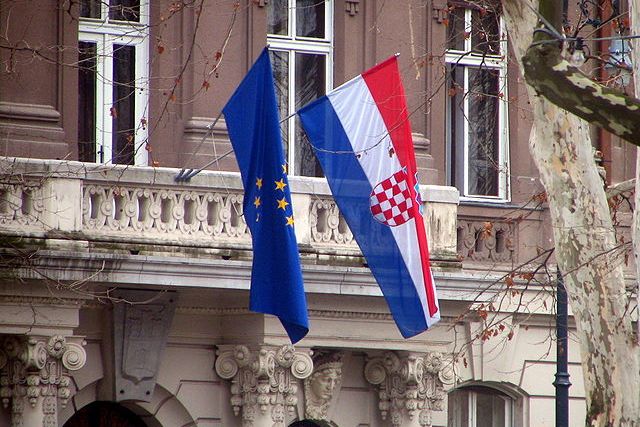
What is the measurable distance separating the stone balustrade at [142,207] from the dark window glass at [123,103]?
133cm

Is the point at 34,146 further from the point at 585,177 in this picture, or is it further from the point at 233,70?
the point at 585,177

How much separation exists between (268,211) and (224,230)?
7.49 ft

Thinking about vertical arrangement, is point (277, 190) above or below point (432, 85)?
below

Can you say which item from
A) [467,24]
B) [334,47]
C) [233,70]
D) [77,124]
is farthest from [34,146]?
[467,24]

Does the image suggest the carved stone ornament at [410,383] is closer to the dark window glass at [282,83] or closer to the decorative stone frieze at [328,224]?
the decorative stone frieze at [328,224]

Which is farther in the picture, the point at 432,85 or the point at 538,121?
the point at 432,85

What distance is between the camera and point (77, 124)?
23734 millimetres

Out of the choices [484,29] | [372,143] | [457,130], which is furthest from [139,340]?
[484,29]

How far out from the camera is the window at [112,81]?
2406 centimetres

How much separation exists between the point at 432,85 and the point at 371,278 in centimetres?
326

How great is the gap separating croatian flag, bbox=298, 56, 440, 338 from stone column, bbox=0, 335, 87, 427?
3.40m

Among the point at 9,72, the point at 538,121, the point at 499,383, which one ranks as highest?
the point at 9,72

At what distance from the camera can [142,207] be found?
901 inches

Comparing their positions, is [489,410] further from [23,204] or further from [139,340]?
[23,204]
